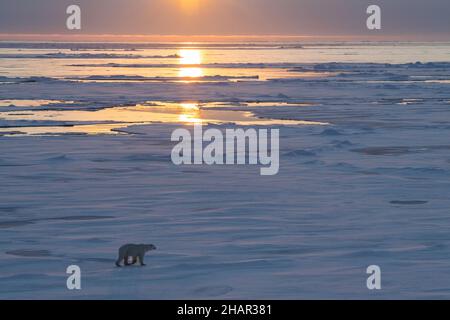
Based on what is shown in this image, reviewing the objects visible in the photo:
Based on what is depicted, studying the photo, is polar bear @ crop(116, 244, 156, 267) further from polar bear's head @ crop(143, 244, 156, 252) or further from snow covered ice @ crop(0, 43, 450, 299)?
snow covered ice @ crop(0, 43, 450, 299)

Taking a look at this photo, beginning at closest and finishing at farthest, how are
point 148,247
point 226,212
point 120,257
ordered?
point 120,257 < point 148,247 < point 226,212

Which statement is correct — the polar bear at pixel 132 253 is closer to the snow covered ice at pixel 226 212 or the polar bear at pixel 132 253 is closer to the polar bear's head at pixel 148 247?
the polar bear's head at pixel 148 247

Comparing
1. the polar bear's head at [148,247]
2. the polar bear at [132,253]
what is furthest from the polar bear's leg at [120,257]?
the polar bear's head at [148,247]

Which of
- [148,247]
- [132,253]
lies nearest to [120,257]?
[132,253]

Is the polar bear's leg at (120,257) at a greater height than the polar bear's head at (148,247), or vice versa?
the polar bear's head at (148,247)

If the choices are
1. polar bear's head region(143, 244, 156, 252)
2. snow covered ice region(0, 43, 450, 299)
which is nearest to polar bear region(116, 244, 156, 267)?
polar bear's head region(143, 244, 156, 252)

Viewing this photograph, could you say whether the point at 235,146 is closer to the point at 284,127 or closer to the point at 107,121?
the point at 284,127

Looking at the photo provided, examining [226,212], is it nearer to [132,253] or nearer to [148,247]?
[148,247]

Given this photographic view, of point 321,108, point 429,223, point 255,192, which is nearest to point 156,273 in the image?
point 429,223

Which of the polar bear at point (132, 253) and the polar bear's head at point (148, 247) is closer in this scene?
the polar bear at point (132, 253)

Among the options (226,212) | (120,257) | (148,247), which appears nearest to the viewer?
A: (120,257)

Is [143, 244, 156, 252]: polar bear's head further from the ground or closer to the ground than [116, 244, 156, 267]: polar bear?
further from the ground

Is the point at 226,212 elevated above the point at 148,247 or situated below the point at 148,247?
above

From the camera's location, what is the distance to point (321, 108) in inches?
864
